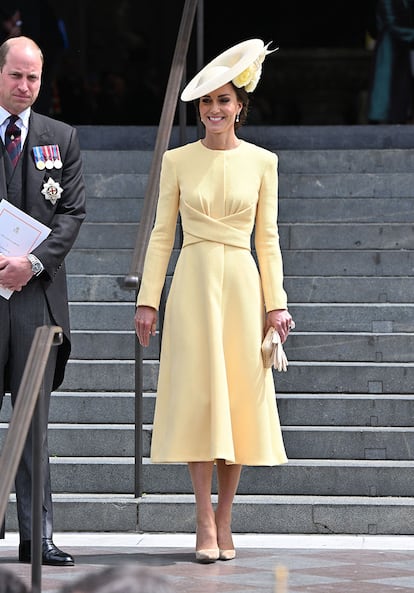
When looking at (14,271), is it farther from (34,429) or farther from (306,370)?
(306,370)

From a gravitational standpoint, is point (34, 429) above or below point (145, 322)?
below

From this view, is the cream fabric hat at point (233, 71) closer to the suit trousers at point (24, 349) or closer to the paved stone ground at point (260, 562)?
the suit trousers at point (24, 349)

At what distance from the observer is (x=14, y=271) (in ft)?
20.2

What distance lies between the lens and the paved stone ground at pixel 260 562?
19.1 feet

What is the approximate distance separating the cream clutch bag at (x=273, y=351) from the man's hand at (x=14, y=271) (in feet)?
3.20

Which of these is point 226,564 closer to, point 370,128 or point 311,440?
point 311,440

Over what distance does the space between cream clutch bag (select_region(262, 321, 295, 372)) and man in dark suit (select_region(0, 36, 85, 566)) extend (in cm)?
78

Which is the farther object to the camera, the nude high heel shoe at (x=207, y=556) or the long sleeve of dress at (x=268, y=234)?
the long sleeve of dress at (x=268, y=234)

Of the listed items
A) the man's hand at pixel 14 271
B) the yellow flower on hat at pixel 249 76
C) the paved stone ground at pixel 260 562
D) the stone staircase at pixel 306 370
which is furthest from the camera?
the stone staircase at pixel 306 370

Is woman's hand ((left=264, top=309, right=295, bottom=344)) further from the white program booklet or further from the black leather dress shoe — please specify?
the black leather dress shoe

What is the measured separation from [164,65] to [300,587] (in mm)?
11691

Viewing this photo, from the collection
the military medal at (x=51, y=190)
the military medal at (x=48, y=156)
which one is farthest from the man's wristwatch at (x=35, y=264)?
the military medal at (x=48, y=156)

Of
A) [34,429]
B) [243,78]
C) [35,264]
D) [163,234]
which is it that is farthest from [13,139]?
[34,429]

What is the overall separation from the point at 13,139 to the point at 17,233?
0.39 metres
